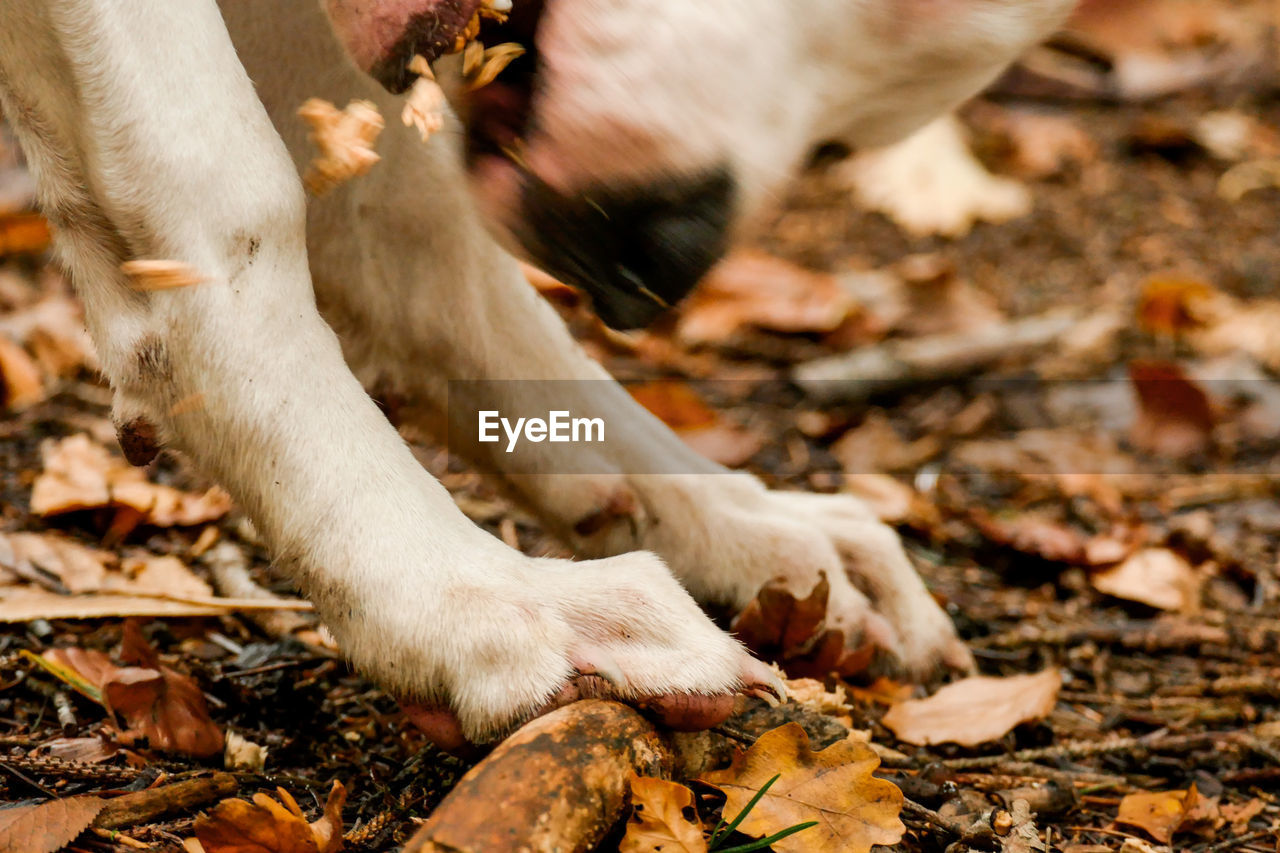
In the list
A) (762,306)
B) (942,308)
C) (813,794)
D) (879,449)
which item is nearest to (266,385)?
(813,794)

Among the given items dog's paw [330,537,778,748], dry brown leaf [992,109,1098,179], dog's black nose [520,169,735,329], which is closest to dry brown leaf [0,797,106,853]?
dog's paw [330,537,778,748]

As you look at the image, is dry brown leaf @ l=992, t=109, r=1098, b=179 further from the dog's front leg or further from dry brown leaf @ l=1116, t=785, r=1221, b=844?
the dog's front leg

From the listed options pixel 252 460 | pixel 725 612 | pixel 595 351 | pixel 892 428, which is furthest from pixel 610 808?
pixel 595 351

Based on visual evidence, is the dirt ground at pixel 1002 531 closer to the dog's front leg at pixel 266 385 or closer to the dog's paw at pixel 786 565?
the dog's paw at pixel 786 565

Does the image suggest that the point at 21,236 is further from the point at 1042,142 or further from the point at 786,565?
the point at 1042,142

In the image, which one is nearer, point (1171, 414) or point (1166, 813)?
point (1166, 813)

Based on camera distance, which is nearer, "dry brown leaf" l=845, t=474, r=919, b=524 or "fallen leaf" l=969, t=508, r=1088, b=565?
"fallen leaf" l=969, t=508, r=1088, b=565
